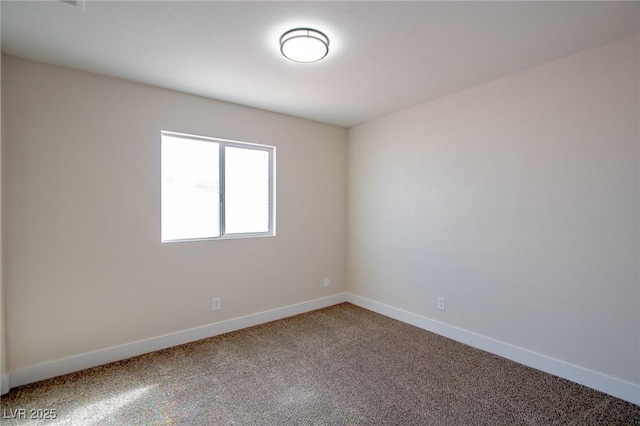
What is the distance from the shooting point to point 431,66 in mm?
2463

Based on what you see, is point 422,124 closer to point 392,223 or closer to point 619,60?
point 392,223

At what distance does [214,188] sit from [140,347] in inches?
64.5

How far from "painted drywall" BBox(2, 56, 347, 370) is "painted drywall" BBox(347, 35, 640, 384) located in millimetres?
1734

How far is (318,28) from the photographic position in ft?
6.37

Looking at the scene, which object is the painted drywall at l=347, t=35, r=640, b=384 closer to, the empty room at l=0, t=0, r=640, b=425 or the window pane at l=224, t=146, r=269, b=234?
the empty room at l=0, t=0, r=640, b=425

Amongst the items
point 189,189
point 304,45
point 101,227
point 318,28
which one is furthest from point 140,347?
point 318,28

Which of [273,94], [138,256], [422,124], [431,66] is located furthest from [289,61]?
[138,256]

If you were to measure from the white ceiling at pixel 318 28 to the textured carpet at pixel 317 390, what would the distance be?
8.02 feet

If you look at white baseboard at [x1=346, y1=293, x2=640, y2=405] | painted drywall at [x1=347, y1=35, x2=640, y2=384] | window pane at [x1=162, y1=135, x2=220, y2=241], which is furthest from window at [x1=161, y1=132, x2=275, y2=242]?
white baseboard at [x1=346, y1=293, x2=640, y2=405]

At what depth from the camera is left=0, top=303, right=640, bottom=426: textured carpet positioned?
193 centimetres

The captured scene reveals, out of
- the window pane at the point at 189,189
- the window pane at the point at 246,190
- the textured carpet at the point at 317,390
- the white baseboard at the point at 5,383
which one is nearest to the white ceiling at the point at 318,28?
the window pane at the point at 189,189

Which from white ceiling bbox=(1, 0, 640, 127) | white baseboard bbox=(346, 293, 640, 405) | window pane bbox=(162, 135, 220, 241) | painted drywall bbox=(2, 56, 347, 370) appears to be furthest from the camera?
window pane bbox=(162, 135, 220, 241)

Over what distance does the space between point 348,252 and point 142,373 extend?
9.03 feet

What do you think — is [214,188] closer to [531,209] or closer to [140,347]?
[140,347]
